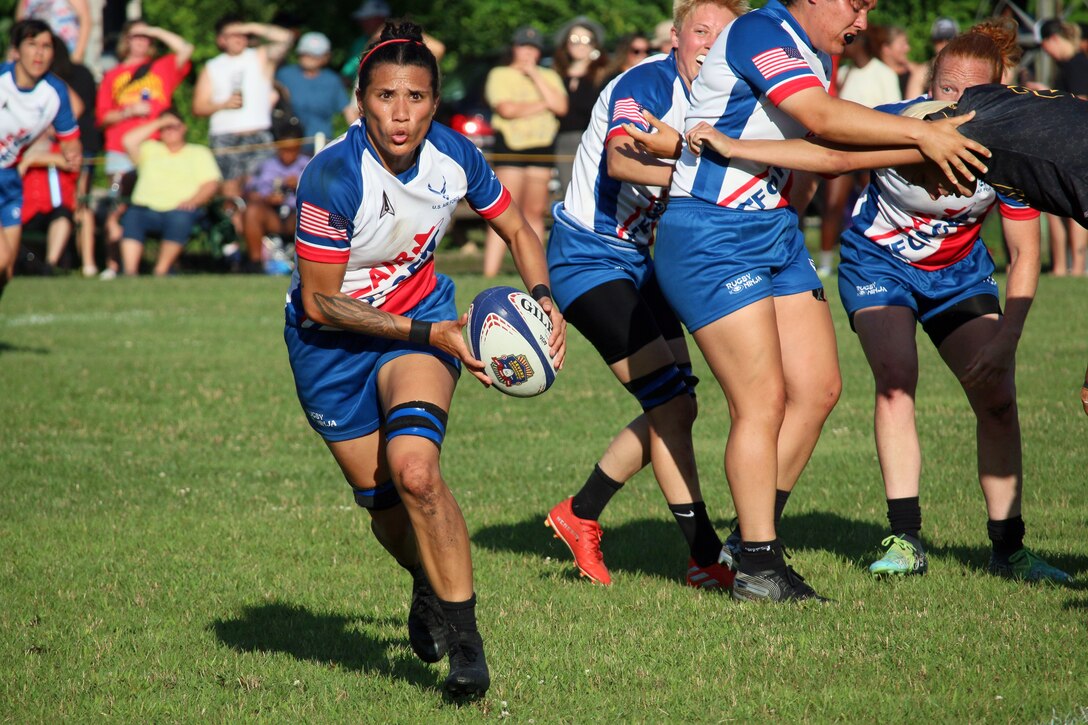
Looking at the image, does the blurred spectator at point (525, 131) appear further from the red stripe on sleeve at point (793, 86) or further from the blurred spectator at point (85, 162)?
the red stripe on sleeve at point (793, 86)

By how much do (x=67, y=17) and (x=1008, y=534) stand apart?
16266 millimetres

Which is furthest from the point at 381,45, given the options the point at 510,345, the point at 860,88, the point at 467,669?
the point at 860,88

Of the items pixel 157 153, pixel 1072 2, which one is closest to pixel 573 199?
pixel 157 153

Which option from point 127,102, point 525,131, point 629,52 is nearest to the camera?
point 629,52

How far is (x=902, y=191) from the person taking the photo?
232 inches

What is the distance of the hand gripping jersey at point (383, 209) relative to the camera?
4.65 metres

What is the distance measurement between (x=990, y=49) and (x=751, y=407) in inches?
70.5

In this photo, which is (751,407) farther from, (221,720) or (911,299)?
(221,720)

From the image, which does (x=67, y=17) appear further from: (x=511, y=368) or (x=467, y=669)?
(x=467, y=669)

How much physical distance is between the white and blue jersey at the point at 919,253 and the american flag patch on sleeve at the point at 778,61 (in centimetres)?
115

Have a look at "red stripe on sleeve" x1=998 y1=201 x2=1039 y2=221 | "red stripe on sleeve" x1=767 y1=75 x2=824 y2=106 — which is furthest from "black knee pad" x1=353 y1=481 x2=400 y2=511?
"red stripe on sleeve" x1=998 y1=201 x2=1039 y2=221

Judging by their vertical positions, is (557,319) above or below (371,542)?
above

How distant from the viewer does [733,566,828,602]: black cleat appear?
5.43 m

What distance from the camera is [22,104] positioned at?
11508mm
